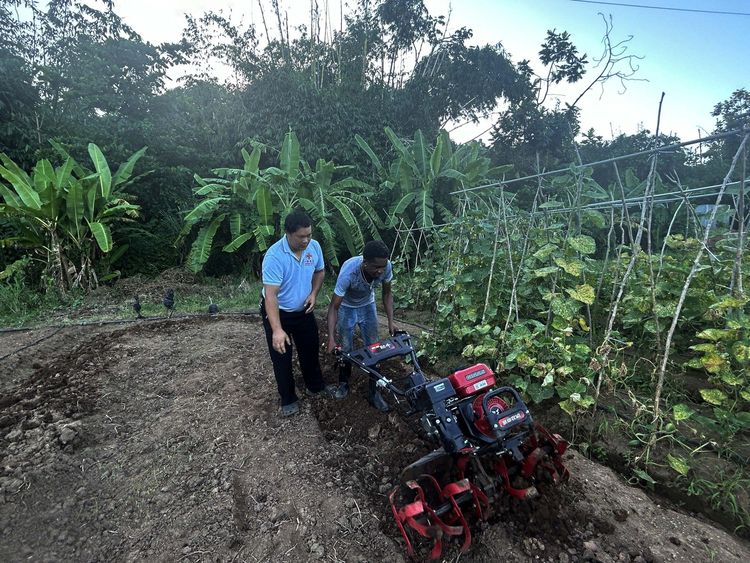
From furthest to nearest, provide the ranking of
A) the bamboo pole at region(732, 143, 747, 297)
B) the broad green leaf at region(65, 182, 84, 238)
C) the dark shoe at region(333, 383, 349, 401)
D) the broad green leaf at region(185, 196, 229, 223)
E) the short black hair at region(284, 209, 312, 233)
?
1. the broad green leaf at region(185, 196, 229, 223)
2. the broad green leaf at region(65, 182, 84, 238)
3. the dark shoe at region(333, 383, 349, 401)
4. the short black hair at region(284, 209, 312, 233)
5. the bamboo pole at region(732, 143, 747, 297)

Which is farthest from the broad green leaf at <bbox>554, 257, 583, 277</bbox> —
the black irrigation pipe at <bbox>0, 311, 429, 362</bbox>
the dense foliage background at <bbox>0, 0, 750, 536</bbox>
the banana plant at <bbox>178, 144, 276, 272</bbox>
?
the banana plant at <bbox>178, 144, 276, 272</bbox>

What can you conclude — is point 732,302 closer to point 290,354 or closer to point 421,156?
point 290,354

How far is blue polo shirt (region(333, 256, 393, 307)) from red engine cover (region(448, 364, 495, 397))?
111 centimetres

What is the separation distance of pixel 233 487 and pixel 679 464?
247 centimetres

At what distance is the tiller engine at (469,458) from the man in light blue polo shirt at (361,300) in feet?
3.03

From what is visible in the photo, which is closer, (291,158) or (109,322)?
(109,322)

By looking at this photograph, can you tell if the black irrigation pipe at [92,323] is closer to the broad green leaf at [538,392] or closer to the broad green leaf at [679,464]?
the broad green leaf at [538,392]

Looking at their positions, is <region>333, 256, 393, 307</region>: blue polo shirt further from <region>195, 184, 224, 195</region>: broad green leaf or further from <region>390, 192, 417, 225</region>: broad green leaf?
<region>195, 184, 224, 195</region>: broad green leaf

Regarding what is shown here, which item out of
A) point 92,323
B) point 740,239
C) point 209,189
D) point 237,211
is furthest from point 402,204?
point 740,239

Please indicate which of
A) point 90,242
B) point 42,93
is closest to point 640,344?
point 90,242

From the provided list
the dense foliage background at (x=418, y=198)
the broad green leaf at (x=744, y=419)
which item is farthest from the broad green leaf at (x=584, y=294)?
the broad green leaf at (x=744, y=419)

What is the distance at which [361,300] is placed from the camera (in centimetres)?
327

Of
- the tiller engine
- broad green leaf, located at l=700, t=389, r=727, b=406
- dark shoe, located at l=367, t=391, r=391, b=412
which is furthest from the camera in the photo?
dark shoe, located at l=367, t=391, r=391, b=412

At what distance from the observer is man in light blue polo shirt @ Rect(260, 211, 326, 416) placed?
256 centimetres
